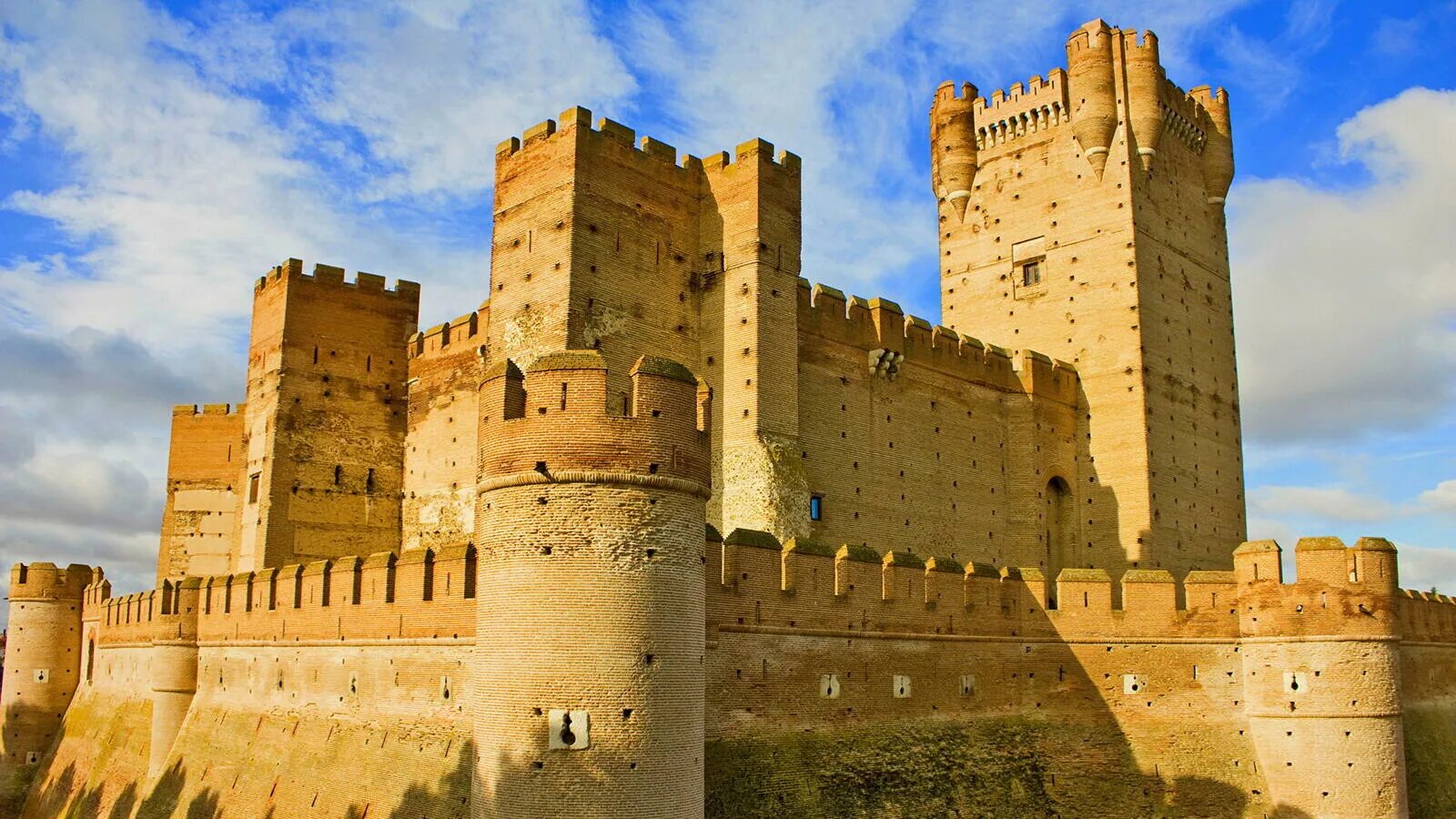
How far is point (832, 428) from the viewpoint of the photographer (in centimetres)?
2650

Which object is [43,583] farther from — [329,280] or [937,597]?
[937,597]

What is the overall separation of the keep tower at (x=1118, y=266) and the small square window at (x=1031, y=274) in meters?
0.07

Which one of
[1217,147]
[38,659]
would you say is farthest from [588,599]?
[1217,147]

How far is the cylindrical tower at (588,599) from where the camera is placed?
13273 mm

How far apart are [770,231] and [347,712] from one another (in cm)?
1198

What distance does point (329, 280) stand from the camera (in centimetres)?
3042

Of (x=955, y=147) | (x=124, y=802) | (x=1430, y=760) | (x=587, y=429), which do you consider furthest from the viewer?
(x=955, y=147)

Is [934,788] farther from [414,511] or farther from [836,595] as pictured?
[414,511]

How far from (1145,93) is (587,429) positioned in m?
24.9

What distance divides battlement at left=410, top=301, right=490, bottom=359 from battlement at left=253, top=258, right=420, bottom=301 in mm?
1288

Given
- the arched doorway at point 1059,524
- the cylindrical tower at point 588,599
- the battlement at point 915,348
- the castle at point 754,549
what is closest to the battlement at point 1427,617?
the castle at point 754,549

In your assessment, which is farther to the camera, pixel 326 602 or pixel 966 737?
pixel 966 737

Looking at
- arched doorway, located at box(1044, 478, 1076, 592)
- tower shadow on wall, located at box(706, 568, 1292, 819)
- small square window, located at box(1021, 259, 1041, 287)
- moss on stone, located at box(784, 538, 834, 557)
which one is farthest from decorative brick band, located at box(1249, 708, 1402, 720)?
small square window, located at box(1021, 259, 1041, 287)

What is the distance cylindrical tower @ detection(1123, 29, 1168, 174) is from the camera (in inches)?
1318
